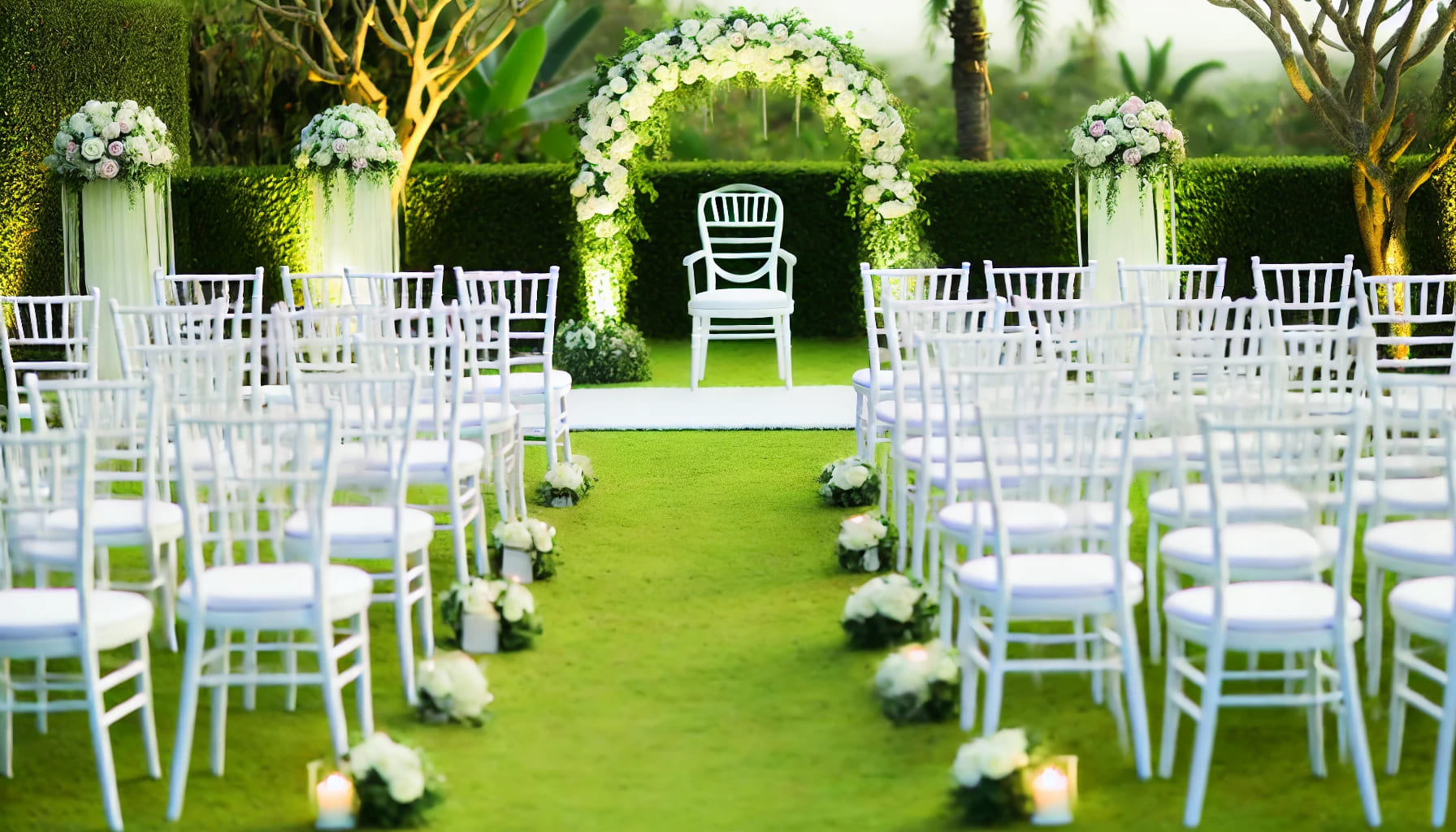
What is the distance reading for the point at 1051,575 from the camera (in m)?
3.69

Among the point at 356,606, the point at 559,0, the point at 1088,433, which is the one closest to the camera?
the point at 356,606

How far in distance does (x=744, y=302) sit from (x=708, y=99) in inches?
77.5

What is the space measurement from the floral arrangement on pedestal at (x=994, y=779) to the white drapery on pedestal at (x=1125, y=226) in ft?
22.2

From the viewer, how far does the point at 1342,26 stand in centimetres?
1052

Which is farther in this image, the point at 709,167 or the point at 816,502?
the point at 709,167

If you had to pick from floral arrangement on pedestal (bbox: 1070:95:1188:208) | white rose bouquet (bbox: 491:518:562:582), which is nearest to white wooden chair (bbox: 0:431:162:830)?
white rose bouquet (bbox: 491:518:562:582)

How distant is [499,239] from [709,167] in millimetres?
1645

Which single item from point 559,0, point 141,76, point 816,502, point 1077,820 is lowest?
point 1077,820

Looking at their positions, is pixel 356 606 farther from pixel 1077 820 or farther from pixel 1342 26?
pixel 1342 26

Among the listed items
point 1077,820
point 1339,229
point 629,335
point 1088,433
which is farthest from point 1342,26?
point 1077,820

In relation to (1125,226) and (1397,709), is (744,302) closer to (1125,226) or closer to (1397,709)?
(1125,226)

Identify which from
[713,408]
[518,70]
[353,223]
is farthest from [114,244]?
[518,70]

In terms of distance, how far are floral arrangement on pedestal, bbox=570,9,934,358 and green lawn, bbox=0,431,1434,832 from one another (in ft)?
18.1

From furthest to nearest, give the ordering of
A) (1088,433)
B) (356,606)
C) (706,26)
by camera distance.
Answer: (706,26) → (1088,433) → (356,606)
